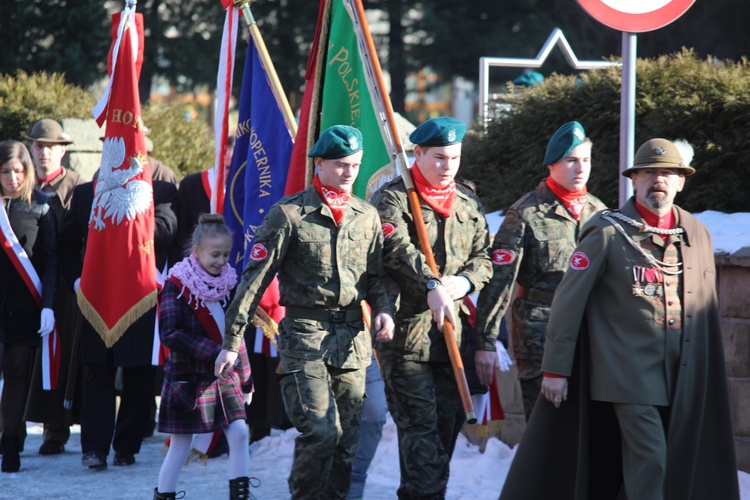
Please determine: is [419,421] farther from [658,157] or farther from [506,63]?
[506,63]

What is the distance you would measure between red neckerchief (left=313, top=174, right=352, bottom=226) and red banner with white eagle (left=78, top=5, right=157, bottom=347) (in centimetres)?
257

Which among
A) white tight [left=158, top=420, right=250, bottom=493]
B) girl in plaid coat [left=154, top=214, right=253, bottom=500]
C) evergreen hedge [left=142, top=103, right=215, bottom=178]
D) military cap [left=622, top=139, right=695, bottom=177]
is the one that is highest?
evergreen hedge [left=142, top=103, right=215, bottom=178]

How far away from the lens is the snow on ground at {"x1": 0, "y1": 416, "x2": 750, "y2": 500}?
6.88m

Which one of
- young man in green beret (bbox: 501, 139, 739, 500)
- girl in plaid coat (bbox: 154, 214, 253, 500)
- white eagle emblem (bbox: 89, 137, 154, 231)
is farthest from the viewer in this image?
white eagle emblem (bbox: 89, 137, 154, 231)

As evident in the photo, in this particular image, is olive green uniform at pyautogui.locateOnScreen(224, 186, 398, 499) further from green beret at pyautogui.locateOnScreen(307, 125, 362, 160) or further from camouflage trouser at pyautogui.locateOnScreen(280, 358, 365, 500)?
green beret at pyautogui.locateOnScreen(307, 125, 362, 160)

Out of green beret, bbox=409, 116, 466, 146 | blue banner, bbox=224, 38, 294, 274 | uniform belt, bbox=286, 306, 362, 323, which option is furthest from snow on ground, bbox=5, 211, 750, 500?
green beret, bbox=409, 116, 466, 146

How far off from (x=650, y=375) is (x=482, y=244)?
1.24 meters

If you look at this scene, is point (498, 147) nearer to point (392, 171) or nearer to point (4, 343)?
point (392, 171)

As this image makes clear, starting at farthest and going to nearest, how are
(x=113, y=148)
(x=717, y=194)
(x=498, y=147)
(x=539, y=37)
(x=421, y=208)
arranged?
(x=539, y=37) < (x=498, y=147) < (x=113, y=148) < (x=717, y=194) < (x=421, y=208)

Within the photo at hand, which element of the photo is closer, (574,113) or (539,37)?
(574,113)

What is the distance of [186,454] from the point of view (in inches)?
246

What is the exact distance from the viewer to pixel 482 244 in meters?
6.13

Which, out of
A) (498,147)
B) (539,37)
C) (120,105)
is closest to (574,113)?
(498,147)

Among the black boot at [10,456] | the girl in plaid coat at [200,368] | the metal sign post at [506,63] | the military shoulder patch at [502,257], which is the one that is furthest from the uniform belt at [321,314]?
the metal sign post at [506,63]
